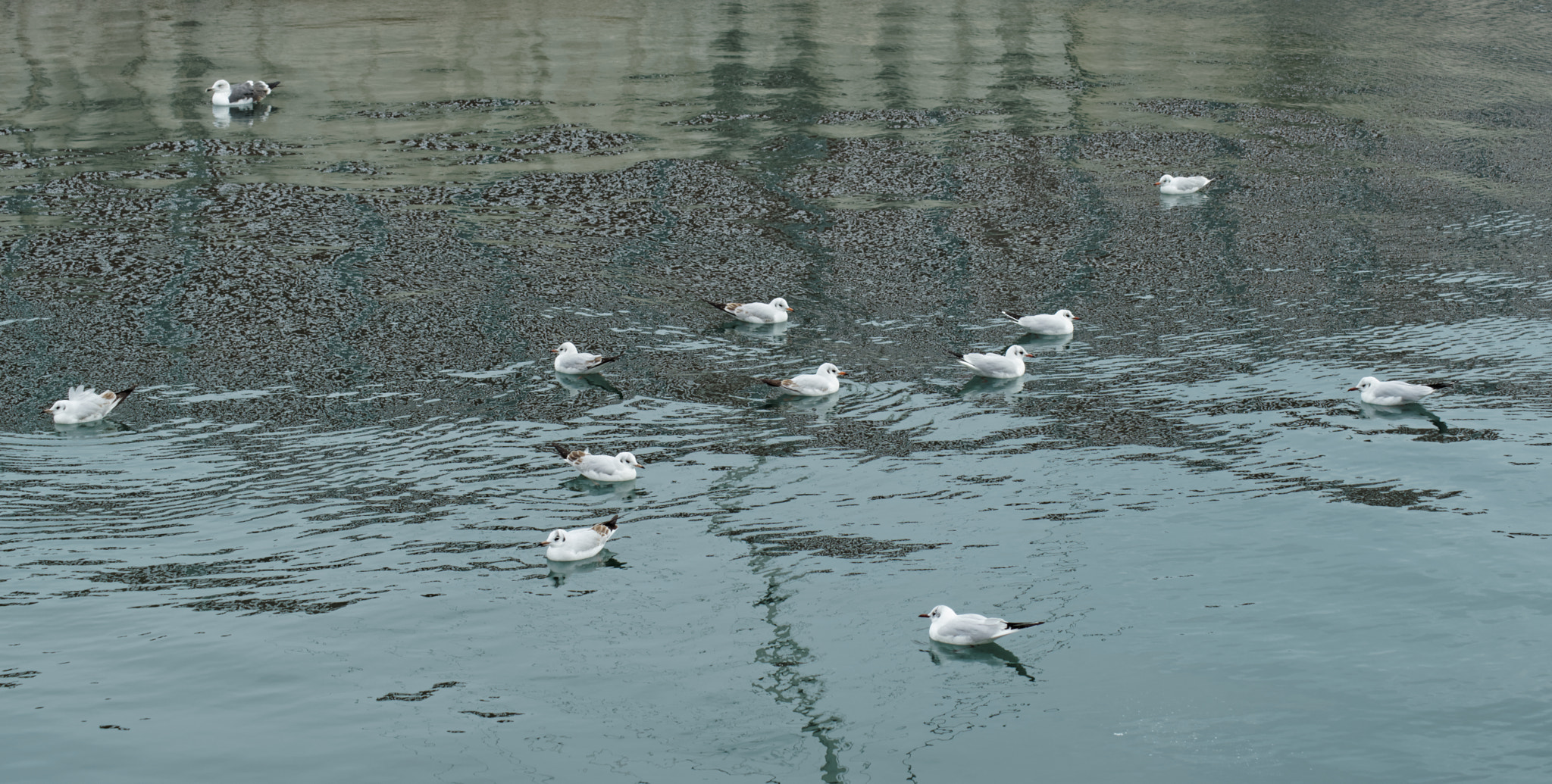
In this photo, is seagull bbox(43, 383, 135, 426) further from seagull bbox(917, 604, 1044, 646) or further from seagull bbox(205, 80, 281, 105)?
seagull bbox(205, 80, 281, 105)

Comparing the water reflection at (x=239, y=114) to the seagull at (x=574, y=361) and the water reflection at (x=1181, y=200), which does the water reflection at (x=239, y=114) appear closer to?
the seagull at (x=574, y=361)

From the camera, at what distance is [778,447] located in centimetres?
1238

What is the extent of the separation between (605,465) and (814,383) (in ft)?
8.07

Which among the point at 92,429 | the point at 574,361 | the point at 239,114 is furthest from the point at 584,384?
the point at 239,114

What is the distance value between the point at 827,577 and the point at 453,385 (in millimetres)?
4757

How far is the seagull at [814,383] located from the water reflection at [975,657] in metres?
3.98

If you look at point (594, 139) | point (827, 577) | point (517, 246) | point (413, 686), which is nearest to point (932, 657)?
point (827, 577)

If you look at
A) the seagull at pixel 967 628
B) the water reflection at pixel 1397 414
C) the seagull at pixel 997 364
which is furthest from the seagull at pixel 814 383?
the water reflection at pixel 1397 414

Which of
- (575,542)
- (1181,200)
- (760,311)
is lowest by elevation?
(575,542)

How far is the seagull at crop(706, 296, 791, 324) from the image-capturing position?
49.4 feet

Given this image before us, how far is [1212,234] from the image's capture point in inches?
715

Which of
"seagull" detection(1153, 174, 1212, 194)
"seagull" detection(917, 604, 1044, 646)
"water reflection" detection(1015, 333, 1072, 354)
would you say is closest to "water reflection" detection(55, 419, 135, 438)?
"seagull" detection(917, 604, 1044, 646)

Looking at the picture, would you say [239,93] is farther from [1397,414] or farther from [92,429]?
[1397,414]

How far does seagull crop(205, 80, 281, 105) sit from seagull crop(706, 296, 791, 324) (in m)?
13.4
